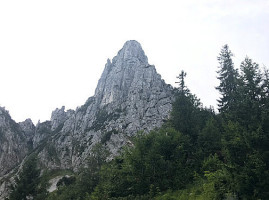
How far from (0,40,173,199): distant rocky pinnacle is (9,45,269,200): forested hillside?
43.5 metres

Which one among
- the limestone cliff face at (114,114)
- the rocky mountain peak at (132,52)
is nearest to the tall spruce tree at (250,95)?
the limestone cliff face at (114,114)

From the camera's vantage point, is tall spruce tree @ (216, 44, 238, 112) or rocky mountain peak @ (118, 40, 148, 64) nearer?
tall spruce tree @ (216, 44, 238, 112)

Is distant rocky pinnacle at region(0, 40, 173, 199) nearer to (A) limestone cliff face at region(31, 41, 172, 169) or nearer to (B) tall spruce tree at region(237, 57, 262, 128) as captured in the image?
(A) limestone cliff face at region(31, 41, 172, 169)

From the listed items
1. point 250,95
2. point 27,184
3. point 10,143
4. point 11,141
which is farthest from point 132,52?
point 250,95

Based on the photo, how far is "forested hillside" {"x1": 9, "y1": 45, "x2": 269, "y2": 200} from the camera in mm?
13695

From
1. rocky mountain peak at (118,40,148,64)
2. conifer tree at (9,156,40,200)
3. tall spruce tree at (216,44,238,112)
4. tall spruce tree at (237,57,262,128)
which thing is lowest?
conifer tree at (9,156,40,200)

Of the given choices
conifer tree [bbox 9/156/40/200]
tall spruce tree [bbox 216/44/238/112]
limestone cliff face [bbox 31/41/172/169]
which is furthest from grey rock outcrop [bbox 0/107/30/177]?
tall spruce tree [bbox 216/44/238/112]

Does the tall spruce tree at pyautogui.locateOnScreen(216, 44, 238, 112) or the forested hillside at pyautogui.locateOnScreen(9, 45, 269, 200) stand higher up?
the tall spruce tree at pyautogui.locateOnScreen(216, 44, 238, 112)

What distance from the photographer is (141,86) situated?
4186 inches

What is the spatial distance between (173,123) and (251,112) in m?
13.4

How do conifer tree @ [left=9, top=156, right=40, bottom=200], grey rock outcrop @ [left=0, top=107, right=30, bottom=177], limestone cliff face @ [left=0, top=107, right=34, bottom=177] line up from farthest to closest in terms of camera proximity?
limestone cliff face @ [left=0, top=107, right=34, bottom=177] → grey rock outcrop @ [left=0, top=107, right=30, bottom=177] → conifer tree @ [left=9, top=156, right=40, bottom=200]

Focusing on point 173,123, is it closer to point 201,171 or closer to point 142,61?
point 201,171

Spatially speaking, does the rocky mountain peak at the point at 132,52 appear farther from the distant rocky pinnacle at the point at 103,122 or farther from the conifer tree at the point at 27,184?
the conifer tree at the point at 27,184

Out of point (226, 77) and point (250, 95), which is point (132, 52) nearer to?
point (226, 77)
